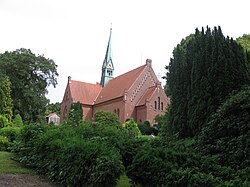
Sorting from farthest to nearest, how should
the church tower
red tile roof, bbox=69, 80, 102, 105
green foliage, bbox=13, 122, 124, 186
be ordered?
the church tower, red tile roof, bbox=69, 80, 102, 105, green foliage, bbox=13, 122, 124, 186

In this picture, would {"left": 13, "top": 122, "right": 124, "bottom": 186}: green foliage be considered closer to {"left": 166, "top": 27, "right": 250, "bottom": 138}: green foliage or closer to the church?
{"left": 166, "top": 27, "right": 250, "bottom": 138}: green foliage

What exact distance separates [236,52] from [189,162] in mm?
6365

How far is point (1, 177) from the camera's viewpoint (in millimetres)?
8359

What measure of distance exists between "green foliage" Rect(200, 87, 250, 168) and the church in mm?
35718

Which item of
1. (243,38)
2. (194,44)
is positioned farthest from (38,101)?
(194,44)

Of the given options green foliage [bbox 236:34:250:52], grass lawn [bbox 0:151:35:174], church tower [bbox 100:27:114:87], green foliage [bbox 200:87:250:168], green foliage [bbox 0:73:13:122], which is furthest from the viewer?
church tower [bbox 100:27:114:87]

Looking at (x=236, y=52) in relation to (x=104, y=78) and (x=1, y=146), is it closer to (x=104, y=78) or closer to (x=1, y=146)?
(x=1, y=146)

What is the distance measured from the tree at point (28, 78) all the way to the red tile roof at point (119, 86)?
10.2 m

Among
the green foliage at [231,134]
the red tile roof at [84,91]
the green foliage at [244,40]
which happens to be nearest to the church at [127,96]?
the red tile roof at [84,91]

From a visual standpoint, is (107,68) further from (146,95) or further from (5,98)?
(5,98)

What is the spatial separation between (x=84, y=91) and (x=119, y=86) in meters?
9.11

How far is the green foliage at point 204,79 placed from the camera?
33.8 feet

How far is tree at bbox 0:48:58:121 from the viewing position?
42.9m

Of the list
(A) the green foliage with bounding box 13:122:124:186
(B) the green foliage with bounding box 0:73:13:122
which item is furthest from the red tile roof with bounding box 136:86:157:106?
(A) the green foliage with bounding box 13:122:124:186
